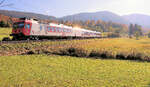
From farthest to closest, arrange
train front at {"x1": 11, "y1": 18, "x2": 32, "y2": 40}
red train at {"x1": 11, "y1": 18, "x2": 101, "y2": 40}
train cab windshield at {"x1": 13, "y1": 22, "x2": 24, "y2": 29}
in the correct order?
train cab windshield at {"x1": 13, "y1": 22, "x2": 24, "y2": 29}
red train at {"x1": 11, "y1": 18, "x2": 101, "y2": 40}
train front at {"x1": 11, "y1": 18, "x2": 32, "y2": 40}

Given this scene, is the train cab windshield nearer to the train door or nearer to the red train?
the red train

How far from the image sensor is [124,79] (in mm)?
7316

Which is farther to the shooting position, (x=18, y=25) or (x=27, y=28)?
(x=18, y=25)

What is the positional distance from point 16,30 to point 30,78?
16128mm

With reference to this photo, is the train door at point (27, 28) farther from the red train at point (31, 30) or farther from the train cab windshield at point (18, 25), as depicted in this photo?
the train cab windshield at point (18, 25)

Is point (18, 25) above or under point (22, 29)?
Answer: above

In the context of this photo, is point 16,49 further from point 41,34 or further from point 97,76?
point 97,76

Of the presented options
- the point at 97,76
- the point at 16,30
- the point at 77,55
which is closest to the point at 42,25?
the point at 16,30

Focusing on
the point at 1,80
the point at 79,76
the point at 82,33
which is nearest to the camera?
the point at 1,80

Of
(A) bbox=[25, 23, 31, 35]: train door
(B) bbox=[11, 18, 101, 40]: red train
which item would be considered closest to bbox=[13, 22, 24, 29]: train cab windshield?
(B) bbox=[11, 18, 101, 40]: red train

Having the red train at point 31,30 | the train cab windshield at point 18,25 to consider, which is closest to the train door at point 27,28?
the red train at point 31,30

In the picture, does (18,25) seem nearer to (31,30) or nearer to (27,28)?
(27,28)

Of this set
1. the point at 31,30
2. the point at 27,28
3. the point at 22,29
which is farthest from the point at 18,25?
the point at 31,30

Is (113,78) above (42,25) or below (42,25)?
below
